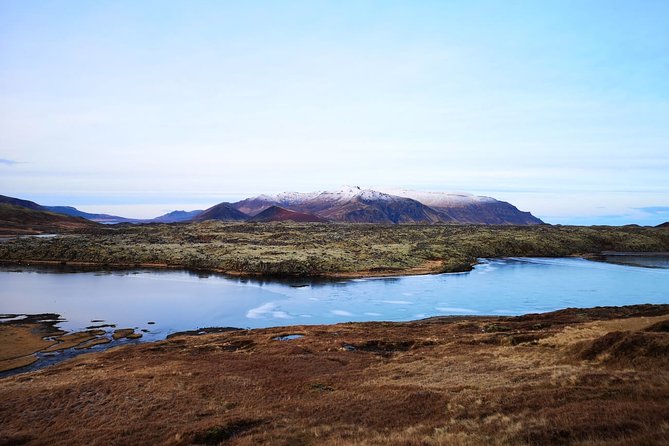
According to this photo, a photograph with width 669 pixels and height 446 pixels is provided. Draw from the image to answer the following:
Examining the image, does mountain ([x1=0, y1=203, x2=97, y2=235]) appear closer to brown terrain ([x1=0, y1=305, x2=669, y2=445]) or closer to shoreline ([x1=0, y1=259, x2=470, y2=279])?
shoreline ([x1=0, y1=259, x2=470, y2=279])

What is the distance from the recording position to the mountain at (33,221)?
5640 inches

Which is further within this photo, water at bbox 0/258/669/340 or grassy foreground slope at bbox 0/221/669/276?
grassy foreground slope at bbox 0/221/669/276

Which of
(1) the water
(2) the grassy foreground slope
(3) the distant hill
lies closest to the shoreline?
(2) the grassy foreground slope

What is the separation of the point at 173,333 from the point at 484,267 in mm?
57785

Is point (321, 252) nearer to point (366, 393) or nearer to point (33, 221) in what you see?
point (366, 393)

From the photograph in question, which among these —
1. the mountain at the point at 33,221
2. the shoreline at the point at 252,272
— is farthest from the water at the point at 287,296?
the mountain at the point at 33,221

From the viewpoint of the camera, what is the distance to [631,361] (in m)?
15.8

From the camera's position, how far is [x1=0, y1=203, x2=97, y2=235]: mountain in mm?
143250

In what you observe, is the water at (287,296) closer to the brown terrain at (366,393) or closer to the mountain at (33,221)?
the brown terrain at (366,393)

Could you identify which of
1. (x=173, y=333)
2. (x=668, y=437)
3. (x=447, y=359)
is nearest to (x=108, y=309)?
(x=173, y=333)

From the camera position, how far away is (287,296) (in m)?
49.6

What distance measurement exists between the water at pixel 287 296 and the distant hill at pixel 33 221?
9434cm

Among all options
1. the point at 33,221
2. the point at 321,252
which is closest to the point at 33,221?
the point at 33,221

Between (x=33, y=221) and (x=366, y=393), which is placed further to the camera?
(x=33, y=221)
